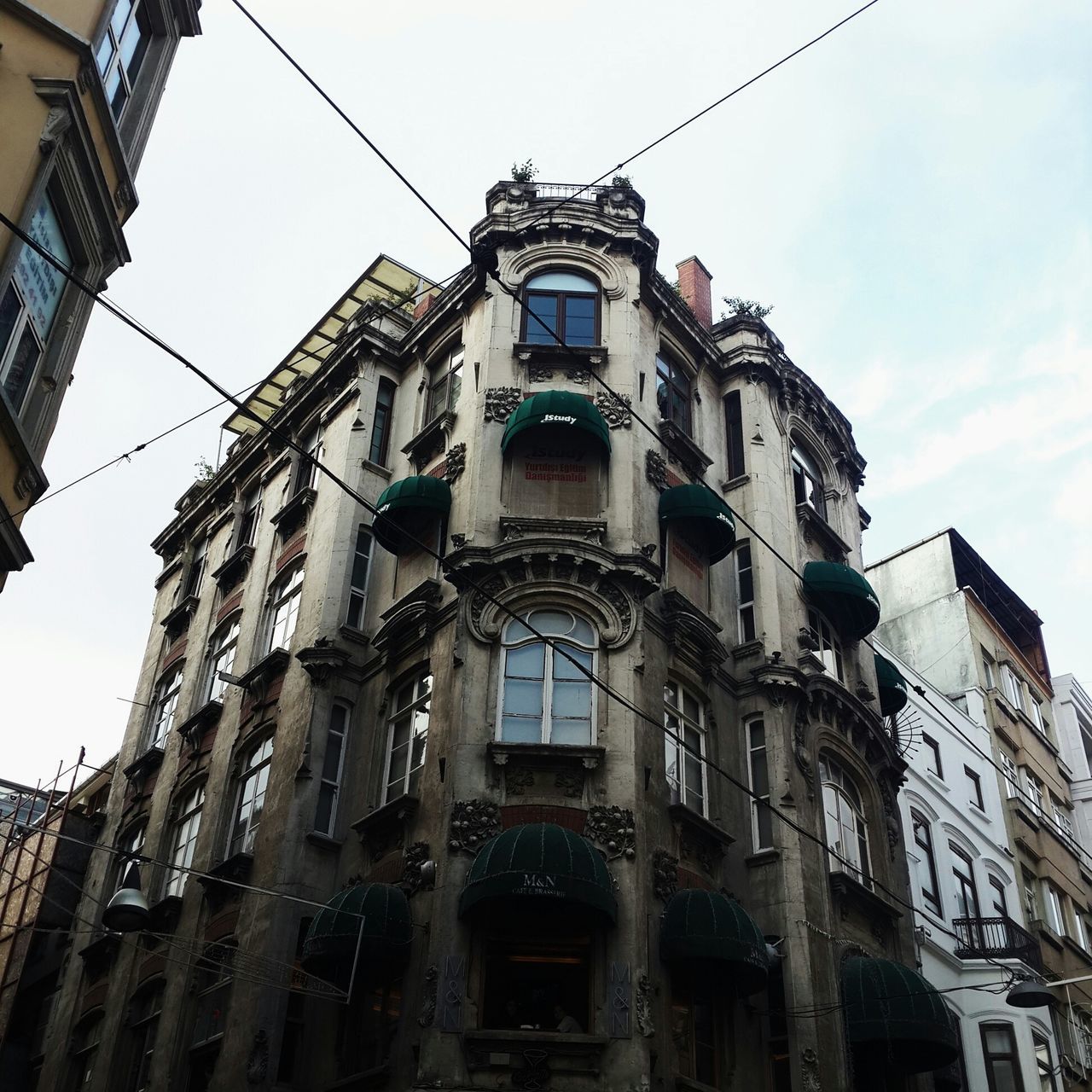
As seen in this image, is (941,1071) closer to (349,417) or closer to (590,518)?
(590,518)

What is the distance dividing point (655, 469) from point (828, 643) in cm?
597

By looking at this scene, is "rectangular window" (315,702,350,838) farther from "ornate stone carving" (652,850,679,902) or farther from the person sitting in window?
"ornate stone carving" (652,850,679,902)

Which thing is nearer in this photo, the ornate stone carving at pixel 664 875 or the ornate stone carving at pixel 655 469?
the ornate stone carving at pixel 664 875

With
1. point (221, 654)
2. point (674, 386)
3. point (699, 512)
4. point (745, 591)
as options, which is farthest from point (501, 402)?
point (221, 654)

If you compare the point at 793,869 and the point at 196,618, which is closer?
the point at 793,869

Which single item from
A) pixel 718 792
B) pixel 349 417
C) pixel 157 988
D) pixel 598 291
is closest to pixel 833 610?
pixel 718 792

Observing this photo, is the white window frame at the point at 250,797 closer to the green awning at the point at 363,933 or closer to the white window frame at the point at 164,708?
the green awning at the point at 363,933

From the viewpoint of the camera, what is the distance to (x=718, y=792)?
2302cm

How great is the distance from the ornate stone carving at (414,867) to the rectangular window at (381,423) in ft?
35.4

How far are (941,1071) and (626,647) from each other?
11.6 m

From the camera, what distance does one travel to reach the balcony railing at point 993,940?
98.5ft

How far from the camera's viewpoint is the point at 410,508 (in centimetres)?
2411

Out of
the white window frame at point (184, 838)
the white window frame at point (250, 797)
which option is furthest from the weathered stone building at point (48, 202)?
the white window frame at point (184, 838)

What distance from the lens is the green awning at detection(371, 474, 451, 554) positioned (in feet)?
79.0
